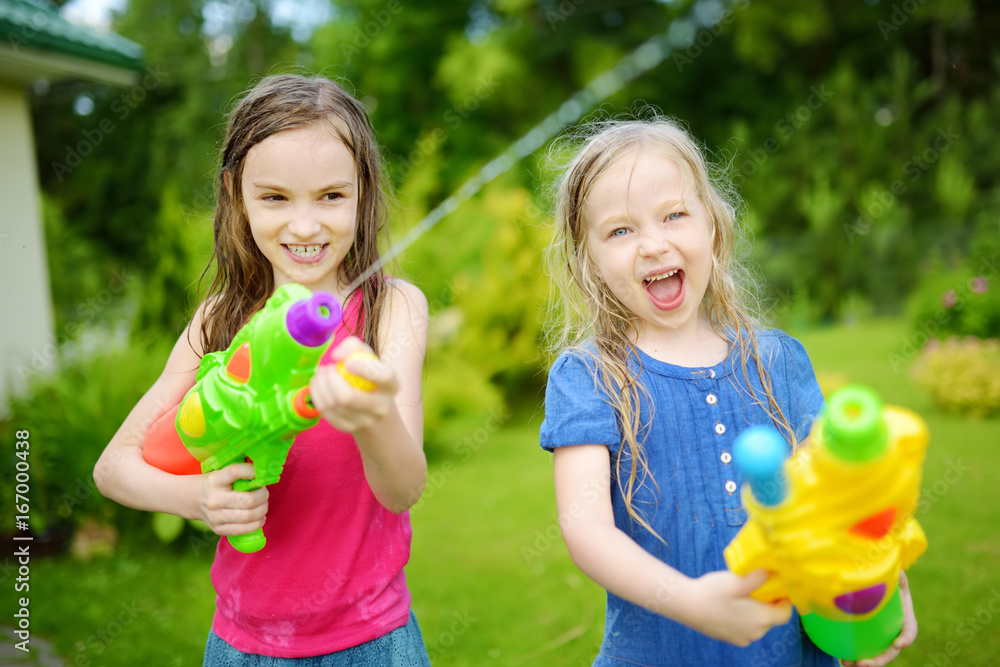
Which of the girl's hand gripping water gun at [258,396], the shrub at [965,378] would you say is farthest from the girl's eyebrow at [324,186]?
the shrub at [965,378]

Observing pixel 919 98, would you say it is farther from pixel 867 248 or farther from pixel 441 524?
pixel 441 524

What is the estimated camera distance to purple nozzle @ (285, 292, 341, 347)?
132 centimetres

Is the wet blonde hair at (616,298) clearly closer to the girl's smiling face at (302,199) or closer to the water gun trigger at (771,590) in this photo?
the water gun trigger at (771,590)

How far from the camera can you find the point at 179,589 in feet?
14.9

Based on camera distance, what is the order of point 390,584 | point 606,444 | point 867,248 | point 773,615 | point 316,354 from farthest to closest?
point 867,248, point 390,584, point 606,444, point 316,354, point 773,615

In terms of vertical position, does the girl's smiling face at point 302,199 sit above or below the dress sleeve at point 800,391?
above

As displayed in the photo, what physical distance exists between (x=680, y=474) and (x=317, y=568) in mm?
831

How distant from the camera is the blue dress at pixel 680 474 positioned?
1.60 m

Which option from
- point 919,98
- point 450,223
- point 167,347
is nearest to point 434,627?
point 167,347

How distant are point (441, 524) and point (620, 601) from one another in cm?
388

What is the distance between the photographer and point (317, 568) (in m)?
1.76

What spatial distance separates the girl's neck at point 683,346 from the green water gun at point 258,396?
753 millimetres

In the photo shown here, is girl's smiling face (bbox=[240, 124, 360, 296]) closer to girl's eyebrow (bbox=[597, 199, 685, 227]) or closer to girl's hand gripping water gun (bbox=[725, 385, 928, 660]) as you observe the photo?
girl's eyebrow (bbox=[597, 199, 685, 227])

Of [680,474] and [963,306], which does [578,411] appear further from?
[963,306]
